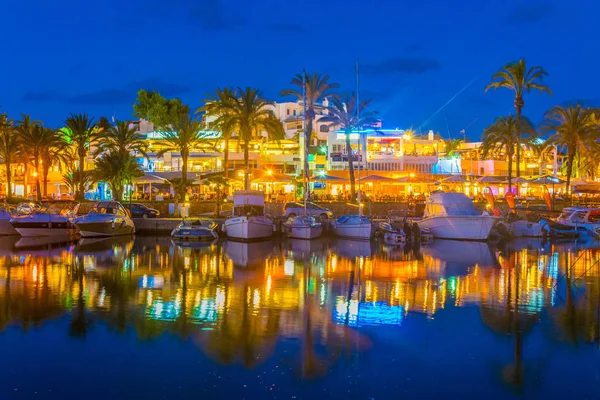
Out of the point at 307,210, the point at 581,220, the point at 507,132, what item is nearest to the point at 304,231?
the point at 307,210

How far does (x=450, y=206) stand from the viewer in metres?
45.3

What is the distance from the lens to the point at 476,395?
11523 mm

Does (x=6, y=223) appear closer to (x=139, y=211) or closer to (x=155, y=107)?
(x=139, y=211)

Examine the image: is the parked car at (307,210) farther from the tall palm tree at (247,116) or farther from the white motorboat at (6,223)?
the white motorboat at (6,223)

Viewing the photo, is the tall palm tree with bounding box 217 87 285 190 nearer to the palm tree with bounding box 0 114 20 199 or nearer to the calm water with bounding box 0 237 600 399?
the palm tree with bounding box 0 114 20 199

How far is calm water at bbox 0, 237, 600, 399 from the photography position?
1202 cm

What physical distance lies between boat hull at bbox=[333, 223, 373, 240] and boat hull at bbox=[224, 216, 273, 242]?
19.7 ft

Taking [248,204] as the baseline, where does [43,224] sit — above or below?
below

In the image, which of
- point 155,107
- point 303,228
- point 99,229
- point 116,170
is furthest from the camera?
point 155,107

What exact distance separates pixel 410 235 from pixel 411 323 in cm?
2994

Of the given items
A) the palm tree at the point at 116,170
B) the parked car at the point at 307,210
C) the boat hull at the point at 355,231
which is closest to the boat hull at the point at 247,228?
the boat hull at the point at 355,231

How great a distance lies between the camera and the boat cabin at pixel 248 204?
151 feet

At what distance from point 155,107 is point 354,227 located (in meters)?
57.9

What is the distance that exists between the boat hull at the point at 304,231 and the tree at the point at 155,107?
49.1 metres
